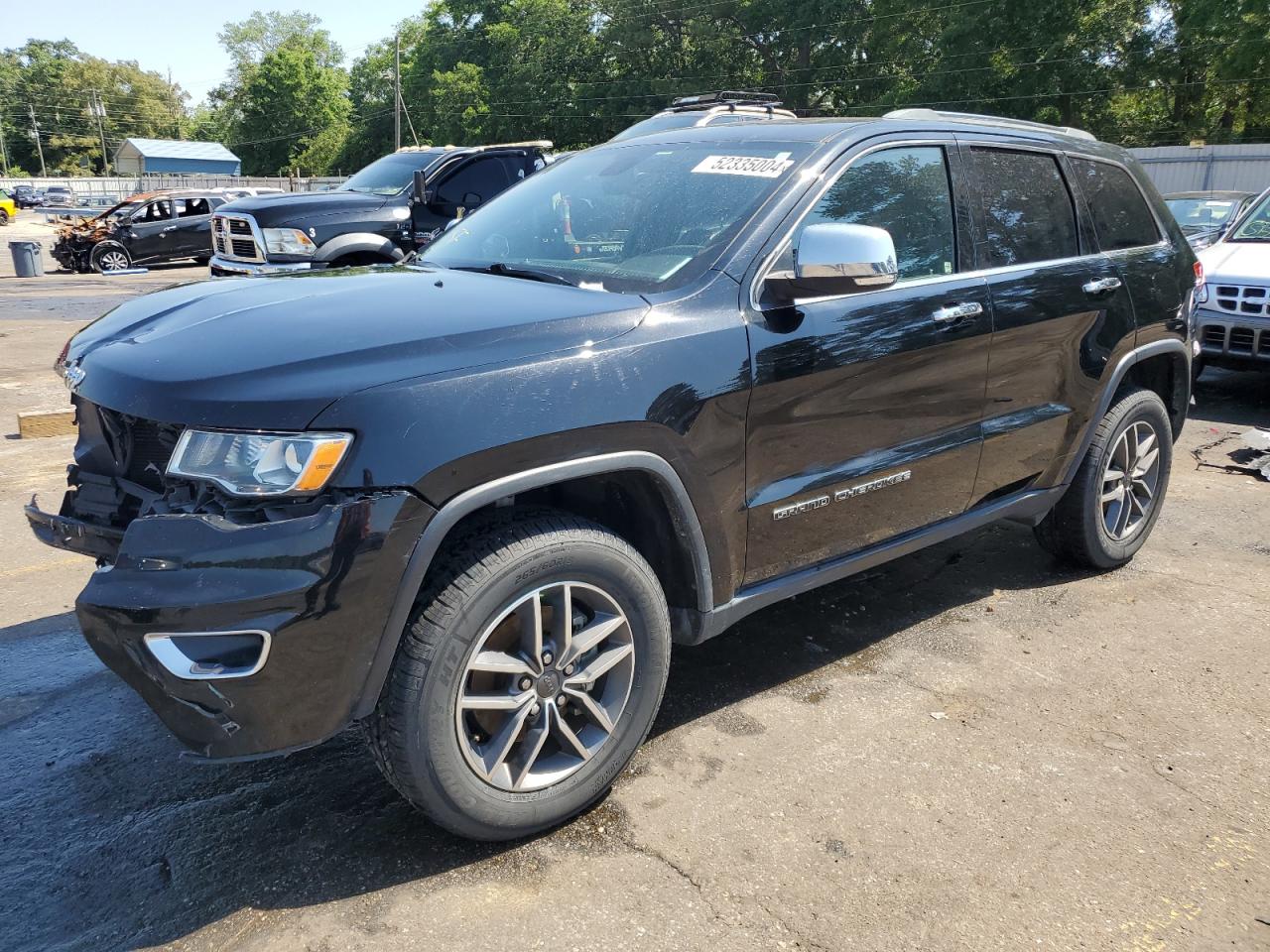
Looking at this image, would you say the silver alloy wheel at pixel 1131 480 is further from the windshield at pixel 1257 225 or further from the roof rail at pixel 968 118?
the windshield at pixel 1257 225

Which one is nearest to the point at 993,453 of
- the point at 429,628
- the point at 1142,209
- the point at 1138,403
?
the point at 1138,403

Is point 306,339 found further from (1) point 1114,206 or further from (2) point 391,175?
(2) point 391,175

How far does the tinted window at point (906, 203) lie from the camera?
3312 millimetres

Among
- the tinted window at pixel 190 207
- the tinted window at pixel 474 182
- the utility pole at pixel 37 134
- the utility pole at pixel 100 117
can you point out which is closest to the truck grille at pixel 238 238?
the tinted window at pixel 474 182

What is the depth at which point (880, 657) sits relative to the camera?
12.7ft

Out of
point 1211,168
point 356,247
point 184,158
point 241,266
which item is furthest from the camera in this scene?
point 184,158

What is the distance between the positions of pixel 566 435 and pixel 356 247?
839 centimetres

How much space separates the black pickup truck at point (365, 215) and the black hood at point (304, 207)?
0.01m

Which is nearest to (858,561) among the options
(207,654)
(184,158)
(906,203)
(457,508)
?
(906,203)

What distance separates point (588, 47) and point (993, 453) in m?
60.2

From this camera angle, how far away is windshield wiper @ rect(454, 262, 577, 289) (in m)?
3.12

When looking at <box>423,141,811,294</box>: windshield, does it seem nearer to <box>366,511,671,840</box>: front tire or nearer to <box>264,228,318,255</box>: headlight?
<box>366,511,671,840</box>: front tire

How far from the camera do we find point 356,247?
1017cm

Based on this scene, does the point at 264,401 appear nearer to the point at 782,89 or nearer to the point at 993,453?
the point at 993,453
